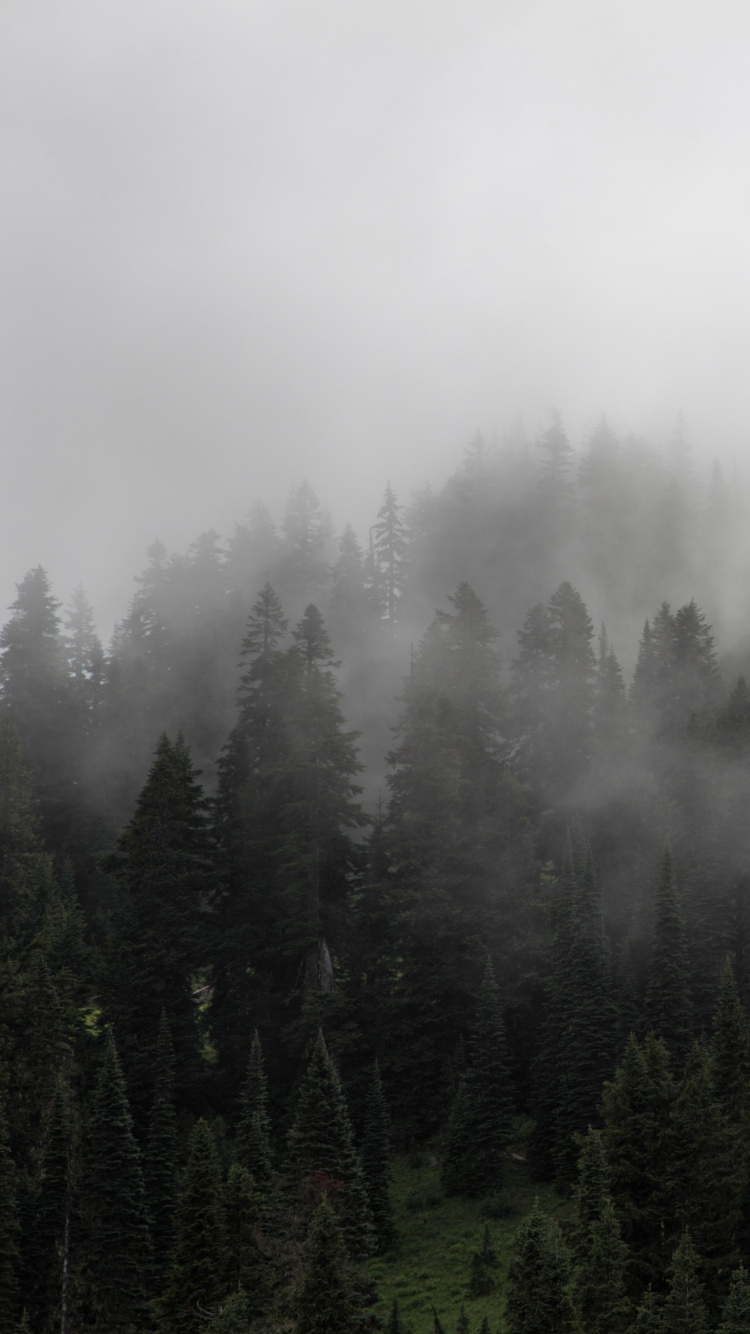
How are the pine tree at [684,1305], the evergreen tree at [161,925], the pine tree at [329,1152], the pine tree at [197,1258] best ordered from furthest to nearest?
the evergreen tree at [161,925]
the pine tree at [329,1152]
the pine tree at [197,1258]
the pine tree at [684,1305]

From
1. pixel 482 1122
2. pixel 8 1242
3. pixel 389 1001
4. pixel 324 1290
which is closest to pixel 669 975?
pixel 482 1122

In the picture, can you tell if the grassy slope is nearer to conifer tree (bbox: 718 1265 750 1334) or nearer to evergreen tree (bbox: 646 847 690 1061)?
evergreen tree (bbox: 646 847 690 1061)

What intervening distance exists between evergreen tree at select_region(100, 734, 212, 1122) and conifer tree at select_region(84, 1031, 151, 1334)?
6296 mm

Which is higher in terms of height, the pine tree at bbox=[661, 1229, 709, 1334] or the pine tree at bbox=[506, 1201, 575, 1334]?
the pine tree at bbox=[506, 1201, 575, 1334]

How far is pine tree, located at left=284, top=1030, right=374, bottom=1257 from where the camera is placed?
38219mm

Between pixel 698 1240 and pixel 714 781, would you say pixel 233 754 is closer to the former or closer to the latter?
pixel 714 781

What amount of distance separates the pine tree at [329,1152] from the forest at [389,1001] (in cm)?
13

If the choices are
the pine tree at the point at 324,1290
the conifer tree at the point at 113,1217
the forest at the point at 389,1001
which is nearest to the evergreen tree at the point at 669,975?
the forest at the point at 389,1001

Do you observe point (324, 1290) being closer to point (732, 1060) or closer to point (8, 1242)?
point (8, 1242)

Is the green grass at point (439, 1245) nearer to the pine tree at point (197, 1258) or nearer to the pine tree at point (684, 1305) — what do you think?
the pine tree at point (197, 1258)

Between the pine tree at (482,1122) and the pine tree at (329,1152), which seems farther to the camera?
the pine tree at (482,1122)

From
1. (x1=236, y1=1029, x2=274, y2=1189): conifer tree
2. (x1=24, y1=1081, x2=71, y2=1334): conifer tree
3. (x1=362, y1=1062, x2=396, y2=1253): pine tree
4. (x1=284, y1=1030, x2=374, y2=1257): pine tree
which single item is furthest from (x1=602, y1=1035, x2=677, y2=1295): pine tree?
(x1=24, y1=1081, x2=71, y2=1334): conifer tree

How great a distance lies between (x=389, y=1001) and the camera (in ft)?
184

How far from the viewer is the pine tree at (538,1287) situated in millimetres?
28453
